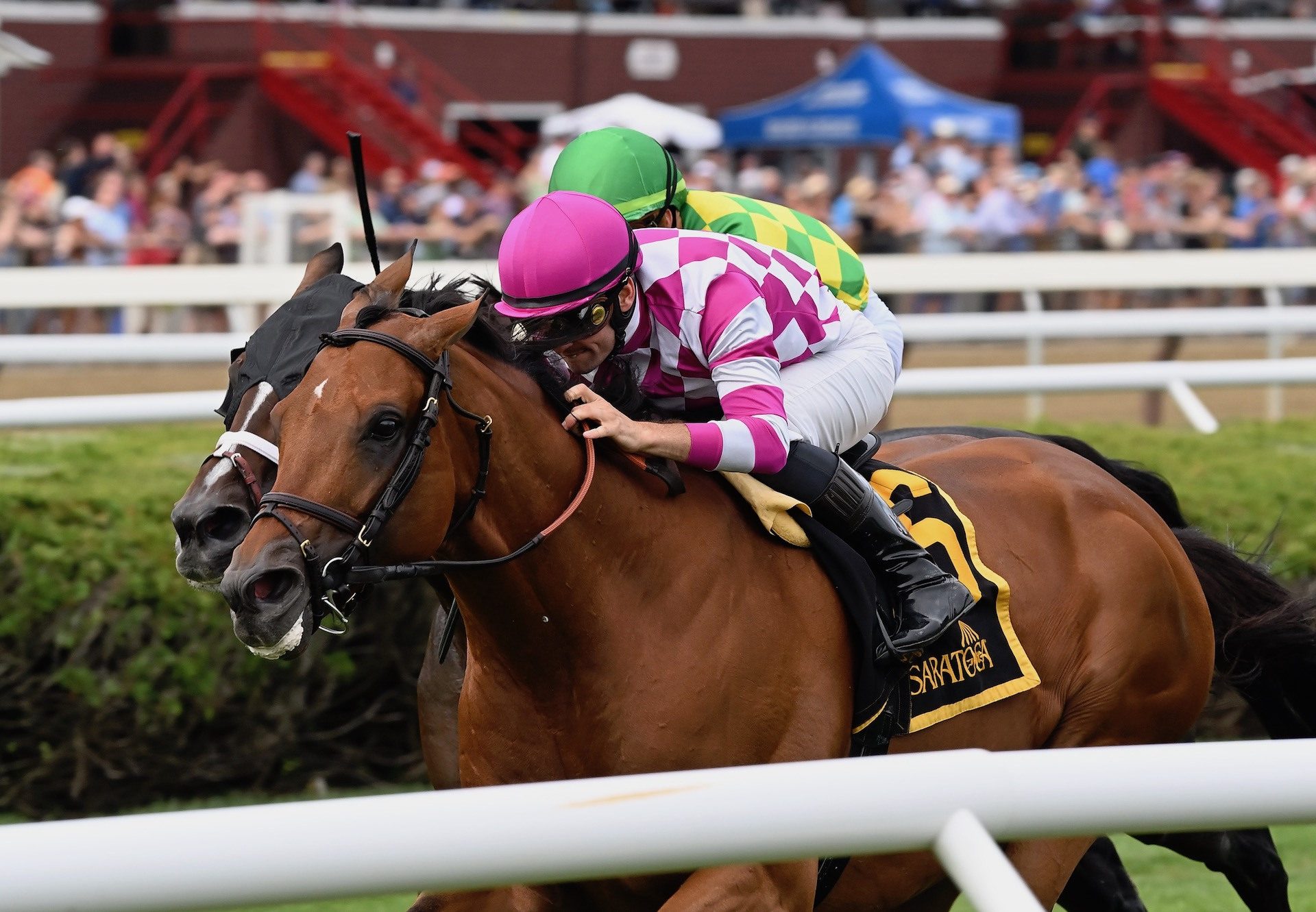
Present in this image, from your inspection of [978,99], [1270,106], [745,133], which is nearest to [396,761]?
[745,133]

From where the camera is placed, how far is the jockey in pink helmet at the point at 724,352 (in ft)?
8.68

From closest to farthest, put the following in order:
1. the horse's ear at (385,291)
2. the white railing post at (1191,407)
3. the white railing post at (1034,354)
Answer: the horse's ear at (385,291), the white railing post at (1191,407), the white railing post at (1034,354)

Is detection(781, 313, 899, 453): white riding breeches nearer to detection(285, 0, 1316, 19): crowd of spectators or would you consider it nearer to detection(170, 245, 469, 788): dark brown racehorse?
detection(170, 245, 469, 788): dark brown racehorse

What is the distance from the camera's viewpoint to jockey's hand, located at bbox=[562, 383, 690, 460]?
2619 mm

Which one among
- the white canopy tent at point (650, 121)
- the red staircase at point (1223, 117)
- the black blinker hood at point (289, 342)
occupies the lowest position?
the red staircase at point (1223, 117)

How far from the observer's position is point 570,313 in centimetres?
268

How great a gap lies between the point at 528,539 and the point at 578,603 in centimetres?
12

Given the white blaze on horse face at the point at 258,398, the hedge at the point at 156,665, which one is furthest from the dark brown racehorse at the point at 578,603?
the hedge at the point at 156,665

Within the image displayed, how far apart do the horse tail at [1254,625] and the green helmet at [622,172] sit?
145cm

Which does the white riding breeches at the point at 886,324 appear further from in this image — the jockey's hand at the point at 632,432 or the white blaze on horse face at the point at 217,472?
the white blaze on horse face at the point at 217,472

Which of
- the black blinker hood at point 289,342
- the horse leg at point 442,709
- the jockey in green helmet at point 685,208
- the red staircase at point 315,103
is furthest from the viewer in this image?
the red staircase at point 315,103

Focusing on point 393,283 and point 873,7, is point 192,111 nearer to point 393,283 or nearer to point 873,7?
point 873,7

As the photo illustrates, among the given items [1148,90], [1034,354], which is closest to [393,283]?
[1034,354]

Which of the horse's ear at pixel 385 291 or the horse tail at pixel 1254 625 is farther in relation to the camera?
the horse tail at pixel 1254 625
